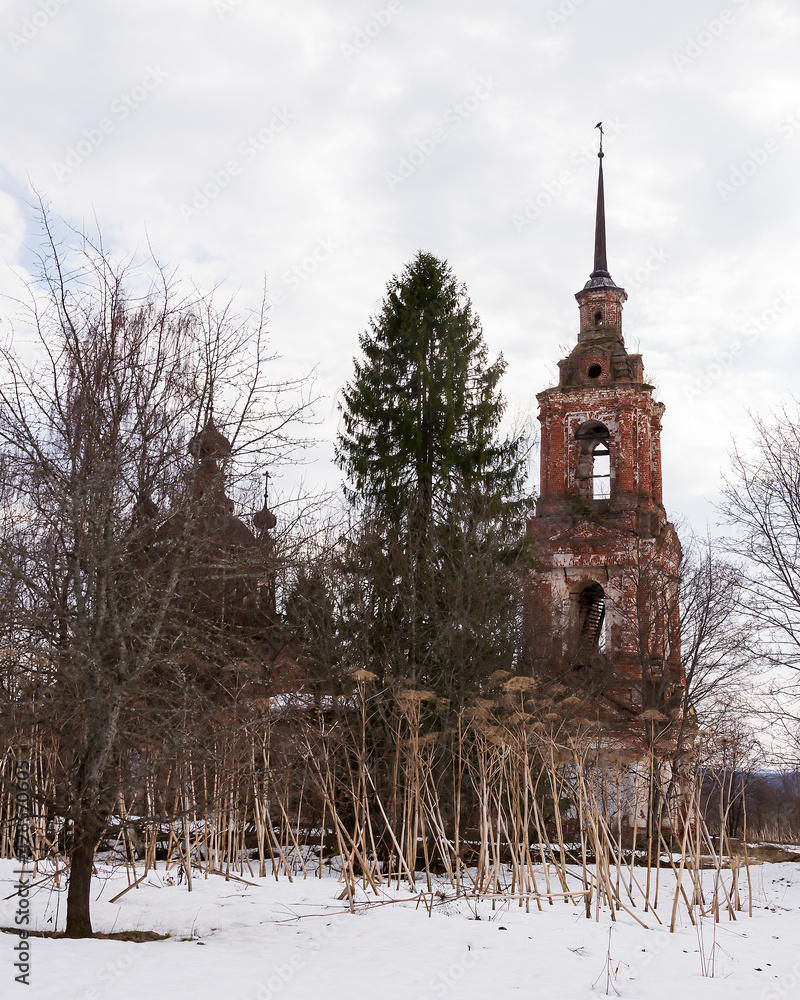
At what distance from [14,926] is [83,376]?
464 cm

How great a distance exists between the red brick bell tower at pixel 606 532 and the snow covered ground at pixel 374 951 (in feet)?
34.7

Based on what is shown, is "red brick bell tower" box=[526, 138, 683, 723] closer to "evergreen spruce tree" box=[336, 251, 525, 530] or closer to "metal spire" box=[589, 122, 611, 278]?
"metal spire" box=[589, 122, 611, 278]

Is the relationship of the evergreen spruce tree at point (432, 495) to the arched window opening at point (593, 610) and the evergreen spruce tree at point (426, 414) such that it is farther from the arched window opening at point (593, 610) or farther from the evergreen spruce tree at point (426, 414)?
the arched window opening at point (593, 610)

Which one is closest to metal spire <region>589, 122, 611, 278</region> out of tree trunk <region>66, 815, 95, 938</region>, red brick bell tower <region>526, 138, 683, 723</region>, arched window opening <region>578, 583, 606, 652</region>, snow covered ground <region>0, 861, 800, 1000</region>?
red brick bell tower <region>526, 138, 683, 723</region>

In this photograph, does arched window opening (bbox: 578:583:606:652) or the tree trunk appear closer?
the tree trunk

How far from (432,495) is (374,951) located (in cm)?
1009

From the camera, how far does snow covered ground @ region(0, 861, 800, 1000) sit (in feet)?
20.6

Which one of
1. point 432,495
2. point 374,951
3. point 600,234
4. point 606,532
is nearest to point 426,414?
point 432,495

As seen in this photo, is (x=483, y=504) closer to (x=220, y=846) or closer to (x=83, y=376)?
(x=220, y=846)

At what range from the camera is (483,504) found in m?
16.2

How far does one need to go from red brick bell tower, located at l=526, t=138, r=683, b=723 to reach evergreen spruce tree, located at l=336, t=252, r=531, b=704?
12.8 feet

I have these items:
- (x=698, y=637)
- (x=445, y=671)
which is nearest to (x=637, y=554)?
(x=698, y=637)

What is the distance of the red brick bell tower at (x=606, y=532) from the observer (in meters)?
21.4

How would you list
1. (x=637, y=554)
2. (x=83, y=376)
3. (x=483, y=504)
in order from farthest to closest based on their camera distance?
(x=637, y=554) < (x=483, y=504) < (x=83, y=376)
